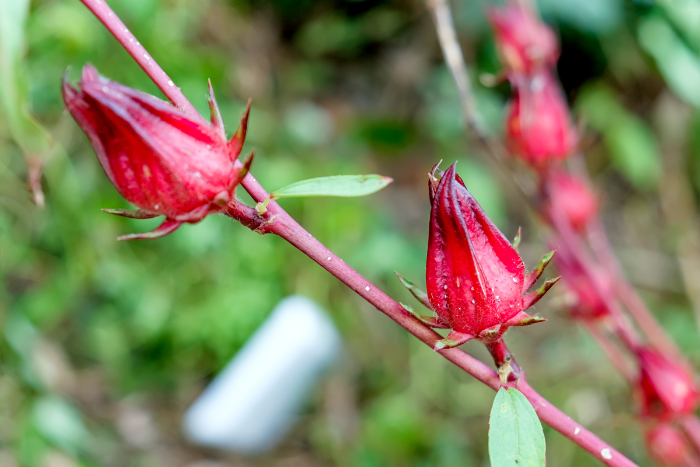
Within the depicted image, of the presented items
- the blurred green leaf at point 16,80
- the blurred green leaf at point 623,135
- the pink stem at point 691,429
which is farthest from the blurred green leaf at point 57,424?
the blurred green leaf at point 623,135

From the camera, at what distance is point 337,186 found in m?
0.28

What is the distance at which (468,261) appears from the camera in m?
0.26

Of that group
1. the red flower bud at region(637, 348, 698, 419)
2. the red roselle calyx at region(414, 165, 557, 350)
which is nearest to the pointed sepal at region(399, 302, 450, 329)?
the red roselle calyx at region(414, 165, 557, 350)

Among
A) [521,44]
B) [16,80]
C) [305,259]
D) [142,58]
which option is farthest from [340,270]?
[305,259]

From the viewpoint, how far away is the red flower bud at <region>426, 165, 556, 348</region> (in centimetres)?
26

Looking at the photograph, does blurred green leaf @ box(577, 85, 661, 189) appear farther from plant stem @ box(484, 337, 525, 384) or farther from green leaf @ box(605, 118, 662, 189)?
plant stem @ box(484, 337, 525, 384)

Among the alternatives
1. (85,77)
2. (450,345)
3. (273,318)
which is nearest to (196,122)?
(85,77)

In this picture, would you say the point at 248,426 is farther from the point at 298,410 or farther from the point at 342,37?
the point at 342,37

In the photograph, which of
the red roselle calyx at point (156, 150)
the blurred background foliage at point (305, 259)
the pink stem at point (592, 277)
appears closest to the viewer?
the red roselle calyx at point (156, 150)

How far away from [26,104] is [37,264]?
761 millimetres

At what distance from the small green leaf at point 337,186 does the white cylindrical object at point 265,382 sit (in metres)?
0.64

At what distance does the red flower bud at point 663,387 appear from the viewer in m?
0.42

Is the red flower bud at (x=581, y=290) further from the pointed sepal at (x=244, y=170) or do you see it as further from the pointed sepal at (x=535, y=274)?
the pointed sepal at (x=244, y=170)

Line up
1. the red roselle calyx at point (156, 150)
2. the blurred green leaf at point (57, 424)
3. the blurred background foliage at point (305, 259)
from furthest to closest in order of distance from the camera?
the blurred background foliage at point (305, 259) < the blurred green leaf at point (57, 424) < the red roselle calyx at point (156, 150)
